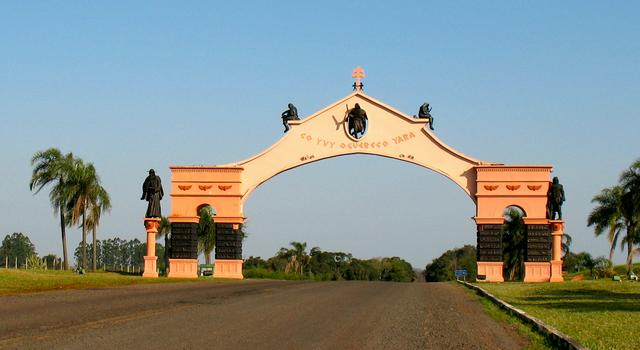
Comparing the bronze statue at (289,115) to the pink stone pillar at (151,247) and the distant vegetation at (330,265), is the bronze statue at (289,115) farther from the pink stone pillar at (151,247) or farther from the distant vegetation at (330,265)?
the distant vegetation at (330,265)

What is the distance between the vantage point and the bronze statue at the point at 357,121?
4488cm

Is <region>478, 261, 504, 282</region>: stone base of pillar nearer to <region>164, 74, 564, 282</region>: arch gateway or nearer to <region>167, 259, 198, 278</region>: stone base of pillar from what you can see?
<region>164, 74, 564, 282</region>: arch gateway

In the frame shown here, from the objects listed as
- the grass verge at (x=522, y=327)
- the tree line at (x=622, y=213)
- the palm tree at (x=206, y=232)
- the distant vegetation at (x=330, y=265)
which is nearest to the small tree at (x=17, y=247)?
the distant vegetation at (x=330, y=265)

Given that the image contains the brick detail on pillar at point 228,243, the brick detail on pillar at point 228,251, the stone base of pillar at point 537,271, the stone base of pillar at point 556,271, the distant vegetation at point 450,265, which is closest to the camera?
the stone base of pillar at point 556,271

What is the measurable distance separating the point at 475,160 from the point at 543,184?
368cm

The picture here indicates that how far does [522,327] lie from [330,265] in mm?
102240

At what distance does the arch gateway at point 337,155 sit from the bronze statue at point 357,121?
4.6 inches

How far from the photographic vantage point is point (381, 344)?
42.7 feet

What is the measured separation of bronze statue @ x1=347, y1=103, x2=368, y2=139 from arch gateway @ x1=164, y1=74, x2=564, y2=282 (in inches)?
4.6

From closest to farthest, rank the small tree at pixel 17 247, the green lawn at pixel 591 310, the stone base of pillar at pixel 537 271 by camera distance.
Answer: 1. the green lawn at pixel 591 310
2. the stone base of pillar at pixel 537 271
3. the small tree at pixel 17 247

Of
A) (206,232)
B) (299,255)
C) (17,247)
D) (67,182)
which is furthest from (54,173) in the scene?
(17,247)

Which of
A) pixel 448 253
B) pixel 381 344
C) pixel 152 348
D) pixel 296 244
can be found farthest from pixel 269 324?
pixel 448 253

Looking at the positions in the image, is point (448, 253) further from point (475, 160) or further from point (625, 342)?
point (625, 342)

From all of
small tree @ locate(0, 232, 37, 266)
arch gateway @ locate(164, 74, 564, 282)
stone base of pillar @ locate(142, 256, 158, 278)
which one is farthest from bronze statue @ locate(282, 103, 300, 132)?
small tree @ locate(0, 232, 37, 266)
